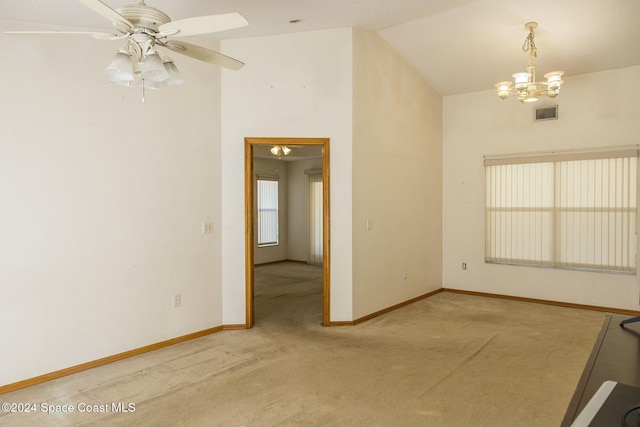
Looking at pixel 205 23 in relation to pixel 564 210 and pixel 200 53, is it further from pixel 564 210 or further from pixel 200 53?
pixel 564 210

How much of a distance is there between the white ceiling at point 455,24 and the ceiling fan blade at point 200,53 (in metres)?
0.91

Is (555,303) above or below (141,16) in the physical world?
below

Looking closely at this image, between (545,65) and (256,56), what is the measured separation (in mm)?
3687

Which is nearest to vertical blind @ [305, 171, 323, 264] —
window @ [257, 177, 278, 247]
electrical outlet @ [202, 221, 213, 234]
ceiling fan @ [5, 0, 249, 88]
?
window @ [257, 177, 278, 247]

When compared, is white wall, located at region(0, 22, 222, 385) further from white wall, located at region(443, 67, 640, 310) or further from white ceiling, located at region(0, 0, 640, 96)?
white wall, located at region(443, 67, 640, 310)

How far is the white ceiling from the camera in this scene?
11.2ft

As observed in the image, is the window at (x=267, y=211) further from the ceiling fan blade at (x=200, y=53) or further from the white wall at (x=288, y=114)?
the ceiling fan blade at (x=200, y=53)

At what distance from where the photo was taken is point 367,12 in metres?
4.23

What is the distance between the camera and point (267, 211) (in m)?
10.1

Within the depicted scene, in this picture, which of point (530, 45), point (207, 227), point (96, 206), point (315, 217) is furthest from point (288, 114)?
point (315, 217)

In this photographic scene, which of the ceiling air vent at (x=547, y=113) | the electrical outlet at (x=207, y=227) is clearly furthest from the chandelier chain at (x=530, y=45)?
the electrical outlet at (x=207, y=227)

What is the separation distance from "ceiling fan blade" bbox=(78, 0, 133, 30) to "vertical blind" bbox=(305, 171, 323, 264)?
25.2 ft

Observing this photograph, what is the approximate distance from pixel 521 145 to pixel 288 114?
11.5 ft

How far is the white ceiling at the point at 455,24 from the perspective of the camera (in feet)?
11.2
